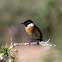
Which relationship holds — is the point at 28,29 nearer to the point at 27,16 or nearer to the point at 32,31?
the point at 32,31

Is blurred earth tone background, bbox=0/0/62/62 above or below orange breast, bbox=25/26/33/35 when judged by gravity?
above

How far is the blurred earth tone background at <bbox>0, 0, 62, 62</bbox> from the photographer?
25.5ft

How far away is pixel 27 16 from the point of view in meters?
8.16

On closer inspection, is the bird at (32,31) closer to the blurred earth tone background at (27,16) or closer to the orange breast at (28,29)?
the orange breast at (28,29)

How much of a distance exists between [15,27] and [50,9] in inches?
66.9

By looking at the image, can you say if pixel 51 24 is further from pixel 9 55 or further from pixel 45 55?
pixel 9 55

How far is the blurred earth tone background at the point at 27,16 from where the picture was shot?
7.78 metres

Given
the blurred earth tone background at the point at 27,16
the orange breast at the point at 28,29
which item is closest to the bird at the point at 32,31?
the orange breast at the point at 28,29

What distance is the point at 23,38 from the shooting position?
7.74 m

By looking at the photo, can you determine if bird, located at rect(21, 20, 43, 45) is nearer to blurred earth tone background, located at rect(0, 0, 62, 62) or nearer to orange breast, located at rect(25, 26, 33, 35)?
orange breast, located at rect(25, 26, 33, 35)

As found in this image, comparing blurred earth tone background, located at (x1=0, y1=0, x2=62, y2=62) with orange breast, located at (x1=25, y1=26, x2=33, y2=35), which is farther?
blurred earth tone background, located at (x1=0, y1=0, x2=62, y2=62)

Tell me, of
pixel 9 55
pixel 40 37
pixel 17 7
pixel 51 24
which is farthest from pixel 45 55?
pixel 9 55

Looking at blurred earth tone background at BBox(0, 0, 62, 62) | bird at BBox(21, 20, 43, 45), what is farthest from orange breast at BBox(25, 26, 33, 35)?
blurred earth tone background at BBox(0, 0, 62, 62)

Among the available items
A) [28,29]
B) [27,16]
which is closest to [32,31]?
[28,29]
